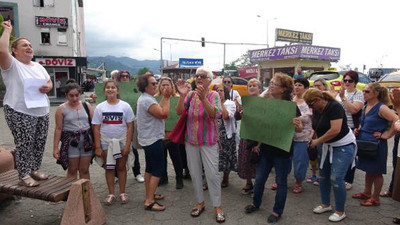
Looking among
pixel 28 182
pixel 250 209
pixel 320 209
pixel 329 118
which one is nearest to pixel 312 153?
pixel 320 209

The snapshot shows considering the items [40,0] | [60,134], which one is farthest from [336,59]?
[60,134]

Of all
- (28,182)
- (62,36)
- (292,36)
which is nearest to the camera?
(28,182)

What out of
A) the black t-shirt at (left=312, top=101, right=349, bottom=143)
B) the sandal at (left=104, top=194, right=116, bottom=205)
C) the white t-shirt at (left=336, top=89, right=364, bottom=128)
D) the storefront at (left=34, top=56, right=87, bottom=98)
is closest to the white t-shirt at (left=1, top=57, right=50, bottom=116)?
the sandal at (left=104, top=194, right=116, bottom=205)

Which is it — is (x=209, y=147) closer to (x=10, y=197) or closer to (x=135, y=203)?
(x=135, y=203)

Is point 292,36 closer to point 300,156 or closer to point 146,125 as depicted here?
point 300,156

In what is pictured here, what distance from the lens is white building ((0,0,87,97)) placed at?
27527 mm

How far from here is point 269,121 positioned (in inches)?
144

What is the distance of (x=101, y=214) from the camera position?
355 cm

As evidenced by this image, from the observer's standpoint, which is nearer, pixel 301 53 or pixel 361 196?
pixel 361 196

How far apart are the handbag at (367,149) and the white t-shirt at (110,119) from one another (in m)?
3.13

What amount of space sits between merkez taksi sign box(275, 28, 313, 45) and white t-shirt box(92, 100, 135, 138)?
43.3m

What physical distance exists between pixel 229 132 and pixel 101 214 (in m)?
2.09

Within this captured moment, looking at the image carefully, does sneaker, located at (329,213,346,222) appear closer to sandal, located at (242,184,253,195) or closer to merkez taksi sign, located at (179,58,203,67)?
sandal, located at (242,184,253,195)

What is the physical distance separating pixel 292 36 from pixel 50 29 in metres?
32.6
